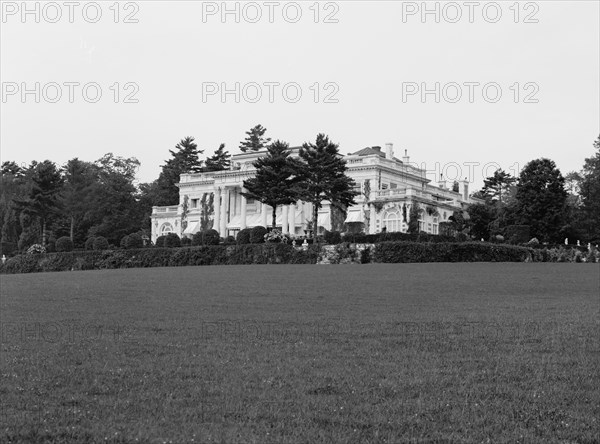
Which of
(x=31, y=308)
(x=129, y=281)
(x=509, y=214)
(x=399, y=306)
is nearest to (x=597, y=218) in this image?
(x=509, y=214)

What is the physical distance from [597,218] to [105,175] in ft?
192

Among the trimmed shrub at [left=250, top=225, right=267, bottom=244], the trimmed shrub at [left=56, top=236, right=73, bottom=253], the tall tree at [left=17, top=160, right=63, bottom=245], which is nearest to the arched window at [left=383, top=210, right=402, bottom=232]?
the trimmed shrub at [left=250, top=225, right=267, bottom=244]

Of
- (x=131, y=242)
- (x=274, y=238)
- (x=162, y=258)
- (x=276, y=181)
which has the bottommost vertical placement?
(x=162, y=258)

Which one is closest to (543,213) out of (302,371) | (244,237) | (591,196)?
(591,196)

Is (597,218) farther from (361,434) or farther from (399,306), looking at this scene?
(361,434)

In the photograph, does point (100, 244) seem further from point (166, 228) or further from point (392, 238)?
point (166, 228)

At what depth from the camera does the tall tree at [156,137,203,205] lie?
102812 millimetres

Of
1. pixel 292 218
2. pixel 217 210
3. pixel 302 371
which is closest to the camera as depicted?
pixel 302 371

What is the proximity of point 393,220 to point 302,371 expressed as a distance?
6102cm

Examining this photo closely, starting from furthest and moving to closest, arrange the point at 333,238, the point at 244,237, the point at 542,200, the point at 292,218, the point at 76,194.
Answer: the point at 76,194 < the point at 292,218 < the point at 542,200 < the point at 244,237 < the point at 333,238

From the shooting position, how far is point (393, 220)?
71812 mm

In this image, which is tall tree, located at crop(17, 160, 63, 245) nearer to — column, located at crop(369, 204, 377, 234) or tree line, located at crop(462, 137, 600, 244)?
column, located at crop(369, 204, 377, 234)

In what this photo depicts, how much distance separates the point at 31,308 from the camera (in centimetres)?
2192

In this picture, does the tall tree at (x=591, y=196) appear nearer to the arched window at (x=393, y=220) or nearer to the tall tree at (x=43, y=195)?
the arched window at (x=393, y=220)
